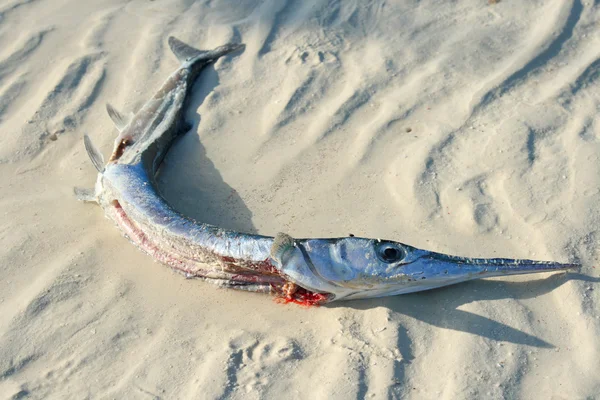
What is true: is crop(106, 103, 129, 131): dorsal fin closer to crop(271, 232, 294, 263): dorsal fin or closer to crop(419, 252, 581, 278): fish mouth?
crop(271, 232, 294, 263): dorsal fin

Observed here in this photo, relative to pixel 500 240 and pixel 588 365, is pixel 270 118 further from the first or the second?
pixel 588 365

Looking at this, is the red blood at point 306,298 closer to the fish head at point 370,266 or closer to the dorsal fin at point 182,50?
the fish head at point 370,266

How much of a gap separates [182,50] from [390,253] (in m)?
2.93

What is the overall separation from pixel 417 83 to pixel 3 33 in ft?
11.5

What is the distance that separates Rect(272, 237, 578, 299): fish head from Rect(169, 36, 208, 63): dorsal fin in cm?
256

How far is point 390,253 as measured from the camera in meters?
3.44

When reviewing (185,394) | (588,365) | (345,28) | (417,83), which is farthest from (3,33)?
(588,365)

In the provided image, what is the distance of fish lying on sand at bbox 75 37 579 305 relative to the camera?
3.42 metres

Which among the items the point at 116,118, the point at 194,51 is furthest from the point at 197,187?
the point at 194,51

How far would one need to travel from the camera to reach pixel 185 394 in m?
3.21

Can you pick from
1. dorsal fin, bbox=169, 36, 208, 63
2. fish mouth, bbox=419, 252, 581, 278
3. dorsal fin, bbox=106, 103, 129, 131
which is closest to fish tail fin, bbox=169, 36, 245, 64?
dorsal fin, bbox=169, 36, 208, 63

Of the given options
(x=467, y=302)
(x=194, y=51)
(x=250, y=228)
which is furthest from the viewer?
(x=194, y=51)

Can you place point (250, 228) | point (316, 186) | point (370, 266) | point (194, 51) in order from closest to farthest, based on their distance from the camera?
point (370, 266) < point (250, 228) < point (316, 186) < point (194, 51)

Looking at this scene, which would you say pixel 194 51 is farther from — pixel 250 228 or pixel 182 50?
pixel 250 228
